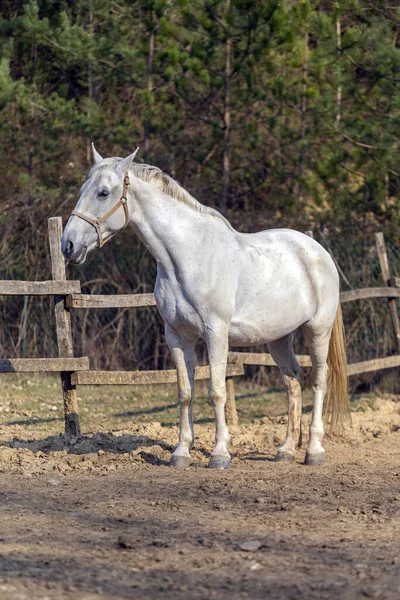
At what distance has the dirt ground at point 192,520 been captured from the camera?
11.5 feet

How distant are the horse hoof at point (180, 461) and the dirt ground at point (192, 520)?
0.28 ft

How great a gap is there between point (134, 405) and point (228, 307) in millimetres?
4225

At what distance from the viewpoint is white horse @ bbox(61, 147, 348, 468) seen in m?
5.81

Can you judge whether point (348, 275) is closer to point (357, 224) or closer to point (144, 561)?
point (357, 224)

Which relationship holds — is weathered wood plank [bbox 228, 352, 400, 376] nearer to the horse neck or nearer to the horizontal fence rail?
the horizontal fence rail

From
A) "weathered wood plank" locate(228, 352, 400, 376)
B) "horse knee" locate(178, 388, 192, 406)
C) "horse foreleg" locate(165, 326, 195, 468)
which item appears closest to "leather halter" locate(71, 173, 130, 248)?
"horse foreleg" locate(165, 326, 195, 468)

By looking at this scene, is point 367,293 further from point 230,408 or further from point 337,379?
point 337,379

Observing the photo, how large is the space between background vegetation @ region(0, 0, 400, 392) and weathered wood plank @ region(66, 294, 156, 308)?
338 cm

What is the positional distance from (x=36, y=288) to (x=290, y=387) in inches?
83.6

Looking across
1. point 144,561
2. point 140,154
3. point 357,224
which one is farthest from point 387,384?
point 144,561

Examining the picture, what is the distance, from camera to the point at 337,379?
6898mm

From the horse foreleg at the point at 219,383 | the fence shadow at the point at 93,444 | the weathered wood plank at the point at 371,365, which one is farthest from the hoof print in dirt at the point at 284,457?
the weathered wood plank at the point at 371,365

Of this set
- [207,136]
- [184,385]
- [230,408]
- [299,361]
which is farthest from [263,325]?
[207,136]

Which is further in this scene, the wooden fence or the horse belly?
the wooden fence
